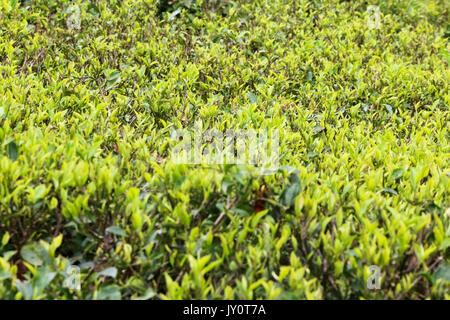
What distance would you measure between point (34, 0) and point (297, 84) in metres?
3.14

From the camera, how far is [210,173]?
2305mm

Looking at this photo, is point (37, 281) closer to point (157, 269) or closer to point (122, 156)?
point (157, 269)

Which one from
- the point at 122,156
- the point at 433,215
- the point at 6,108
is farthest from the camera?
the point at 6,108

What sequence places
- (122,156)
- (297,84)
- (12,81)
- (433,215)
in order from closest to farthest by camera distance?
(433,215) < (122,156) < (12,81) < (297,84)

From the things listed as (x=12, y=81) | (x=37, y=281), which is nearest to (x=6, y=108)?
(x=12, y=81)

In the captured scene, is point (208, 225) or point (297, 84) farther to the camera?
point (297, 84)

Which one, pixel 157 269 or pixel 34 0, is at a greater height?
pixel 34 0

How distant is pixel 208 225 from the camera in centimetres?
225

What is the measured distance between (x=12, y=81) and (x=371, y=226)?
2.79m

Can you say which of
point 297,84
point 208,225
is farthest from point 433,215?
point 297,84

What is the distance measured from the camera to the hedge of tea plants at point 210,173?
2062 millimetres

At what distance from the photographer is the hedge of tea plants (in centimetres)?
206
